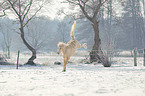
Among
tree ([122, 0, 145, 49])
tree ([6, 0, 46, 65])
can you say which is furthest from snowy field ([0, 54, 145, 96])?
tree ([122, 0, 145, 49])

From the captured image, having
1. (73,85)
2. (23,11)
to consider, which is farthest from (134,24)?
(73,85)

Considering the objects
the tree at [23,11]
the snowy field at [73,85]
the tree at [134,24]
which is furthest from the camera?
the tree at [134,24]

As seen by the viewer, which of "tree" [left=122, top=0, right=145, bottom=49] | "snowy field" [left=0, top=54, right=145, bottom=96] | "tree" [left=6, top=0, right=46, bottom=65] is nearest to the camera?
"snowy field" [left=0, top=54, right=145, bottom=96]

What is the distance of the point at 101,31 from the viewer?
120ft

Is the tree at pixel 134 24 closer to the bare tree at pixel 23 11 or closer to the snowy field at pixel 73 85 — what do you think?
the bare tree at pixel 23 11

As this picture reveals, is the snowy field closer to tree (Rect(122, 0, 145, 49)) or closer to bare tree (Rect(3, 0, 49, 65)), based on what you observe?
bare tree (Rect(3, 0, 49, 65))

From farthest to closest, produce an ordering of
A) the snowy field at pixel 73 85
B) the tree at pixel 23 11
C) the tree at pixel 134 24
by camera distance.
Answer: the tree at pixel 134 24, the tree at pixel 23 11, the snowy field at pixel 73 85

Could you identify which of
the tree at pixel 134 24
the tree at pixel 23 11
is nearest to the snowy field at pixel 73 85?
the tree at pixel 23 11

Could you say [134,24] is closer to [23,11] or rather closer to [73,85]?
[23,11]

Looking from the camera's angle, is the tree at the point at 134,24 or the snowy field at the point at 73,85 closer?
the snowy field at the point at 73,85

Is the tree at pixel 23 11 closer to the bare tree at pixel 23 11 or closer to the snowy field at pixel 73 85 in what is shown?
the bare tree at pixel 23 11

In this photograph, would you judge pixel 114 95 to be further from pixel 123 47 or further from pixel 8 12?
pixel 123 47

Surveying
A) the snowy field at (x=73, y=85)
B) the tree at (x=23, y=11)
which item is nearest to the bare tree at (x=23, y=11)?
the tree at (x=23, y=11)

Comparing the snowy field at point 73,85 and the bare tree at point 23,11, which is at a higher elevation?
the bare tree at point 23,11
